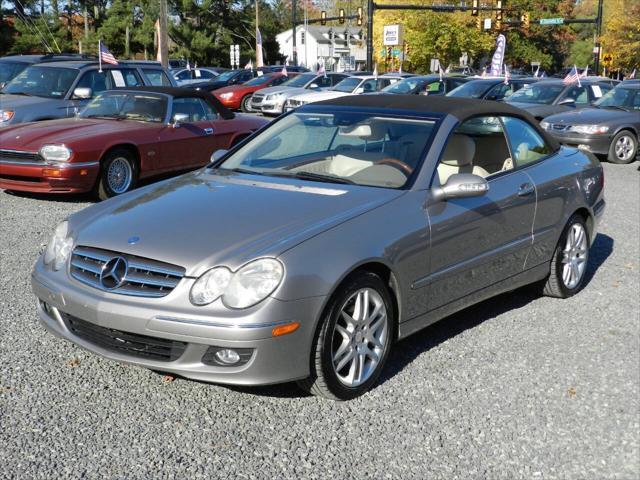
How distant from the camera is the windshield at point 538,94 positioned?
17.9 metres

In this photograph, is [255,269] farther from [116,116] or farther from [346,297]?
[116,116]

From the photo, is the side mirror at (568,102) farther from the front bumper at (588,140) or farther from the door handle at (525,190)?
the door handle at (525,190)

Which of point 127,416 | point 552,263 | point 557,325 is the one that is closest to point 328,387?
point 127,416

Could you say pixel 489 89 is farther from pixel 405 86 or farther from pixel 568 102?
pixel 405 86

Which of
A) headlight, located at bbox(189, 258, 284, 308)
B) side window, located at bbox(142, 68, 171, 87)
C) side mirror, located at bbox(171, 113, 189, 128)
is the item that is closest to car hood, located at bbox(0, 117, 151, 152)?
side mirror, located at bbox(171, 113, 189, 128)

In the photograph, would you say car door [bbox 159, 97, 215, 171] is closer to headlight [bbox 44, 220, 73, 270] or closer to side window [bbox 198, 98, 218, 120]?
side window [bbox 198, 98, 218, 120]

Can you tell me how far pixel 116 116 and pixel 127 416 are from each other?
24.5ft

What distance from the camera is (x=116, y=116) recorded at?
10648 mm

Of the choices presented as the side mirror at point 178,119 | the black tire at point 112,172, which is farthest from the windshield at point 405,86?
the black tire at point 112,172

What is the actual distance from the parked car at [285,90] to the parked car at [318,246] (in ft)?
62.9

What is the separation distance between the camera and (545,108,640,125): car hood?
15.2 m

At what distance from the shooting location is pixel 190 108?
11.0m

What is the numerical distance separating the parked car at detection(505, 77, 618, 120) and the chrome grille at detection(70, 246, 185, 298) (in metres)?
14.5

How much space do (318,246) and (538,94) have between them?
15524 mm
